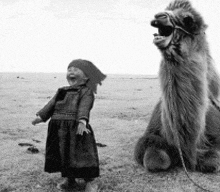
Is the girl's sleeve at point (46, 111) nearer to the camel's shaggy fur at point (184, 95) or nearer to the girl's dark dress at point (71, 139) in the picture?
the girl's dark dress at point (71, 139)

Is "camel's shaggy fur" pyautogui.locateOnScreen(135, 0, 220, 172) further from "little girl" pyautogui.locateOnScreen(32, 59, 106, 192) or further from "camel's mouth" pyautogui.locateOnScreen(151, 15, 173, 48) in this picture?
"little girl" pyautogui.locateOnScreen(32, 59, 106, 192)

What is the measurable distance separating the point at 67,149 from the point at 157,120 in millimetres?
1029

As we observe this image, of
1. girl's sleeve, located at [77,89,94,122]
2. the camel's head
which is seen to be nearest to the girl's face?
girl's sleeve, located at [77,89,94,122]

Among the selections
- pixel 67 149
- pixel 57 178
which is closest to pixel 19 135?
pixel 57 178

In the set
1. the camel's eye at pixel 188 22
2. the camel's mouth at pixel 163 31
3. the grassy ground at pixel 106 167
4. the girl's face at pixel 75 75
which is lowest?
the grassy ground at pixel 106 167

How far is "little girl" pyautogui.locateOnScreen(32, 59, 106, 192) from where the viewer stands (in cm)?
321

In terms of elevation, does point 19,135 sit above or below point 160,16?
below

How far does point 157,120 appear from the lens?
12.3 feet

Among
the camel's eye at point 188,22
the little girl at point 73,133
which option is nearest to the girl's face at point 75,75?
the little girl at point 73,133

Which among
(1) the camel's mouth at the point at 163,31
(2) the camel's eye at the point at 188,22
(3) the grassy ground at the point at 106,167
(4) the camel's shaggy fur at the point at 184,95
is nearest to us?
(1) the camel's mouth at the point at 163,31

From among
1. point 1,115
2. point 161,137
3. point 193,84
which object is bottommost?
point 1,115

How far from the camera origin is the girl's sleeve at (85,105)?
319 cm

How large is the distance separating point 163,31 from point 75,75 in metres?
0.99

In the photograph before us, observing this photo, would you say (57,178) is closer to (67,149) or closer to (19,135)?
(67,149)
